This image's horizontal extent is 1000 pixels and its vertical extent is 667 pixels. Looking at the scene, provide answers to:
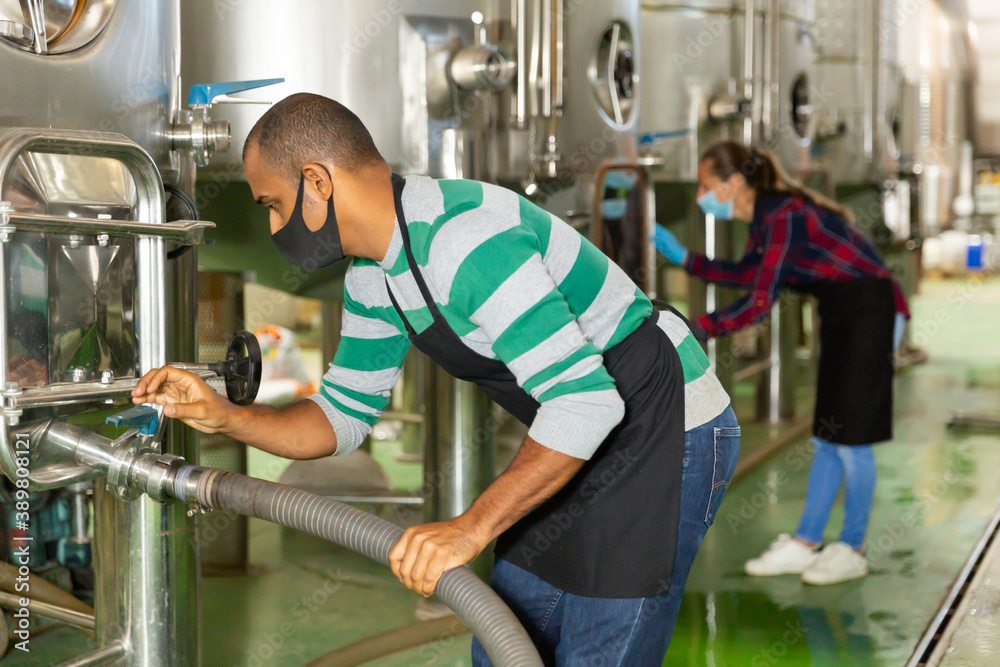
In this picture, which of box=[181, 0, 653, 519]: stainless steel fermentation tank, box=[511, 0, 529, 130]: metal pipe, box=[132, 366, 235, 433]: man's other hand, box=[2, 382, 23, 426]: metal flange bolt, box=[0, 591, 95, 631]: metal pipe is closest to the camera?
box=[2, 382, 23, 426]: metal flange bolt

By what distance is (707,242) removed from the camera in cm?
472

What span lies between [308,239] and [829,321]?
226 centimetres

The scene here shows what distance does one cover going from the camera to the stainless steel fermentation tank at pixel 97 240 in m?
1.38

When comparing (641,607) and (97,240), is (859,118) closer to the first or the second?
(641,607)

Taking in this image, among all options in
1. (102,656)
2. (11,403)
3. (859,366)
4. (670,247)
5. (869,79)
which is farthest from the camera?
(869,79)

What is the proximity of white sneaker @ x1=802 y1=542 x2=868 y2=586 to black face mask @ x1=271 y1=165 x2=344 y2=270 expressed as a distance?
2242 mm

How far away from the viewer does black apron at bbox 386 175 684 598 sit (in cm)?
149

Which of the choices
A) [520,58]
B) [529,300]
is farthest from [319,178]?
[520,58]


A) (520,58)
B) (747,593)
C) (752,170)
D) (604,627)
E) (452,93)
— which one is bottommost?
(747,593)

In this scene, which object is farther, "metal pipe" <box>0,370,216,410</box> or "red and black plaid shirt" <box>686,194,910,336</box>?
"red and black plaid shirt" <box>686,194,910,336</box>

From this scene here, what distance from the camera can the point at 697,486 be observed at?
1541 mm

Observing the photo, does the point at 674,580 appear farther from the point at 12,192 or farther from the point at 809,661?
the point at 809,661

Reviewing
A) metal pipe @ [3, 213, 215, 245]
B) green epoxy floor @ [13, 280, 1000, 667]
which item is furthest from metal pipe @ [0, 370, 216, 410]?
green epoxy floor @ [13, 280, 1000, 667]

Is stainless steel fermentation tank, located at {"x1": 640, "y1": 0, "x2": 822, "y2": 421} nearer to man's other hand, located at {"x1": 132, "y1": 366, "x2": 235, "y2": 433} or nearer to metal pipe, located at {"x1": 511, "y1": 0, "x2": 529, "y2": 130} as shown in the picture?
metal pipe, located at {"x1": 511, "y1": 0, "x2": 529, "y2": 130}
